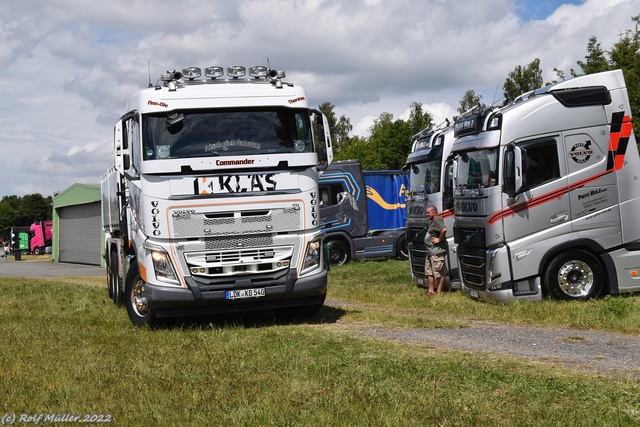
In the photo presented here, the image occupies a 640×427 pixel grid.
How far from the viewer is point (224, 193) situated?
11047mm

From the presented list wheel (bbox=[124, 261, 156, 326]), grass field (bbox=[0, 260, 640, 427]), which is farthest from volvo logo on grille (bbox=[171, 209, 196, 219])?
grass field (bbox=[0, 260, 640, 427])

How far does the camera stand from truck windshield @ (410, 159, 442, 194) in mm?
16109

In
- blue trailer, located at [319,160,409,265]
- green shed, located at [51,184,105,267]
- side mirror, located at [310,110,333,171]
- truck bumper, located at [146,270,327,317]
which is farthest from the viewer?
green shed, located at [51,184,105,267]

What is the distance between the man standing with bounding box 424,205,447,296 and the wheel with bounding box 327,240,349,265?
9738 mm

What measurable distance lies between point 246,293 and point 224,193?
4.56 feet

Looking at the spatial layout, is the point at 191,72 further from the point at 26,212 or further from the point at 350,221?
the point at 26,212

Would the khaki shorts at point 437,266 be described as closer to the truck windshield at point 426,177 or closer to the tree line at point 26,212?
the truck windshield at point 426,177

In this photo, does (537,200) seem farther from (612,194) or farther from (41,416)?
(41,416)

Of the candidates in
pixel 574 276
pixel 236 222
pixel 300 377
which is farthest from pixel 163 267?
pixel 574 276

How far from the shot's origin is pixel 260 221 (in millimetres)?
11156

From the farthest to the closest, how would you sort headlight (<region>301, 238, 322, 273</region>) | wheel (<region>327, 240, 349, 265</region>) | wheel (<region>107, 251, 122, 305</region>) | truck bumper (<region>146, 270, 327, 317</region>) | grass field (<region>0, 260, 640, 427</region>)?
wheel (<region>327, 240, 349, 265</region>) < wheel (<region>107, 251, 122, 305</region>) < headlight (<region>301, 238, 322, 273</region>) < truck bumper (<region>146, 270, 327, 317</region>) < grass field (<region>0, 260, 640, 427</region>)

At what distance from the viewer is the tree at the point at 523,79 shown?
4581 centimetres

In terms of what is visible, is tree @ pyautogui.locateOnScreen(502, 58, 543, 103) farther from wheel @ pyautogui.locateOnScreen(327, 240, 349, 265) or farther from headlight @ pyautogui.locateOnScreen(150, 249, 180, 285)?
headlight @ pyautogui.locateOnScreen(150, 249, 180, 285)

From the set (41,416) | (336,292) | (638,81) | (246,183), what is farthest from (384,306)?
(638,81)
